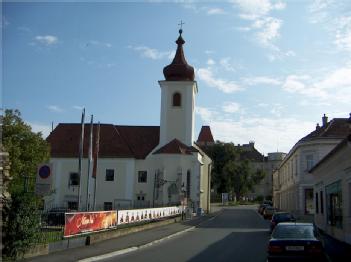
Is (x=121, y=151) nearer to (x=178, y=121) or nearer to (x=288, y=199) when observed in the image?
(x=178, y=121)

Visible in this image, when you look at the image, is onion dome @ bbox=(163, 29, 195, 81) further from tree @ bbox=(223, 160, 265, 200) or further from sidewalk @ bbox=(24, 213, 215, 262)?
sidewalk @ bbox=(24, 213, 215, 262)

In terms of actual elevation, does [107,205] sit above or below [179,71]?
below

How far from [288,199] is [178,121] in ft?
55.9

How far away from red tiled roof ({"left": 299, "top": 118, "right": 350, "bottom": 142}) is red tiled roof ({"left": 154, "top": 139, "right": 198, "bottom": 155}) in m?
15.7

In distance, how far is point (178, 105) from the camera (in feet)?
203

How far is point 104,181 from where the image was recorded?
2399 inches

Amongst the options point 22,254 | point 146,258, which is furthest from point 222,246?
point 22,254

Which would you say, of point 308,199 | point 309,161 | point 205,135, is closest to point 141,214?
point 309,161

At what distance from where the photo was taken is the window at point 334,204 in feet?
77.9

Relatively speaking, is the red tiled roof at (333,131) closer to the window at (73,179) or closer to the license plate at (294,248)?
the window at (73,179)

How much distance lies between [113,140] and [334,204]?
41.7m

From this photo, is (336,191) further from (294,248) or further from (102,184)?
(102,184)

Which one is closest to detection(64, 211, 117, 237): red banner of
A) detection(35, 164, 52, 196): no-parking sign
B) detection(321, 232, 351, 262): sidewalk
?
detection(35, 164, 52, 196): no-parking sign

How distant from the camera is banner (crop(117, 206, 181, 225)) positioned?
2683 cm
